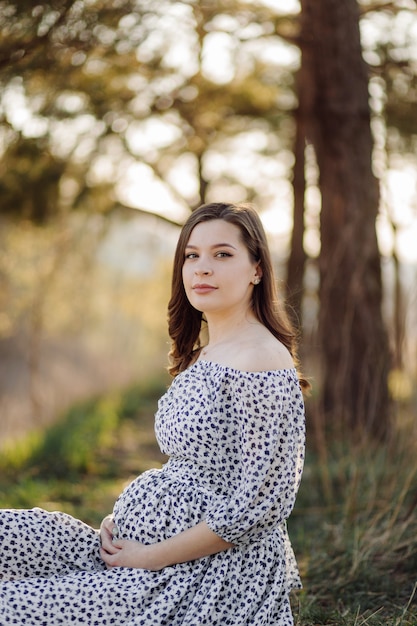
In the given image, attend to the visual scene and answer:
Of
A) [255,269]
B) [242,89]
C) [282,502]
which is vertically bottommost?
[282,502]

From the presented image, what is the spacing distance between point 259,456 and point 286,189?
6887 mm

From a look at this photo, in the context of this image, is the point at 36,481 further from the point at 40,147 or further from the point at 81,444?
the point at 40,147

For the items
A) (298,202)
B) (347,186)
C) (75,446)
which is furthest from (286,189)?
(75,446)

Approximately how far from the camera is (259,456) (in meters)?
2.13

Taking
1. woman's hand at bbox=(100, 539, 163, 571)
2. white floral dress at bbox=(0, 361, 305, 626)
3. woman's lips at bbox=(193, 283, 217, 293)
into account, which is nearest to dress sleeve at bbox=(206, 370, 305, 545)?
white floral dress at bbox=(0, 361, 305, 626)

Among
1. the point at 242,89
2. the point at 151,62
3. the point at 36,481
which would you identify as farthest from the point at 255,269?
the point at 242,89

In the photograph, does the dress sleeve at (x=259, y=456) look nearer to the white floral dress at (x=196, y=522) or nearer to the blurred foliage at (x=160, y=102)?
the white floral dress at (x=196, y=522)

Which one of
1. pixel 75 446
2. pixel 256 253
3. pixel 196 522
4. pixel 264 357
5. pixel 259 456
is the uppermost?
pixel 256 253

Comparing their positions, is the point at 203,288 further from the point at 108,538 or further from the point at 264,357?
the point at 108,538

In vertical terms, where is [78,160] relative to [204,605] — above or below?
above

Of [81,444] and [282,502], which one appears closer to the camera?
[282,502]

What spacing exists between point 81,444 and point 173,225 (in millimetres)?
2433

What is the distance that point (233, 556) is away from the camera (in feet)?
7.38

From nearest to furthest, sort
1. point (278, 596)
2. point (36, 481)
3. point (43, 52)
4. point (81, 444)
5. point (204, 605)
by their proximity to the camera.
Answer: point (204, 605) < point (278, 596) < point (43, 52) < point (36, 481) < point (81, 444)
